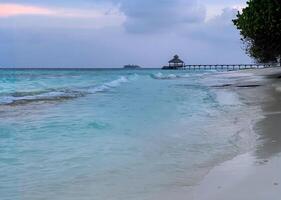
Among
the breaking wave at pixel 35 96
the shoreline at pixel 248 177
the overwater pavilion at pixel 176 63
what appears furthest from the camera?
the overwater pavilion at pixel 176 63

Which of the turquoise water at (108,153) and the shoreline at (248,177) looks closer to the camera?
the shoreline at (248,177)

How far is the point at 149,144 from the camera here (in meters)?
10.6

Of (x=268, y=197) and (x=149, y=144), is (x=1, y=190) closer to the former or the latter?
(x=268, y=197)

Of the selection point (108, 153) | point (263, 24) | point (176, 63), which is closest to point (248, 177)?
point (108, 153)

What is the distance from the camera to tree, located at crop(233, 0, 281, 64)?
108ft

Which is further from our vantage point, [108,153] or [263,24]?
[263,24]

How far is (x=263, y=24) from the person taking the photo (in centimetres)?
3503

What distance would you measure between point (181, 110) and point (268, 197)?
12619 mm

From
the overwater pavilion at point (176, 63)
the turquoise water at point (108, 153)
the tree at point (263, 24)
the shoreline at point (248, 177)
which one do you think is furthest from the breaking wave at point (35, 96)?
the overwater pavilion at point (176, 63)

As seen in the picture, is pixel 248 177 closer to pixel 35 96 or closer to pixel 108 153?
pixel 108 153

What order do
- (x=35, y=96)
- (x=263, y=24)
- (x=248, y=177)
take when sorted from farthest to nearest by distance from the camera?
(x=263, y=24), (x=35, y=96), (x=248, y=177)

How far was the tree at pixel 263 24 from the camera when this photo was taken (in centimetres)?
3284

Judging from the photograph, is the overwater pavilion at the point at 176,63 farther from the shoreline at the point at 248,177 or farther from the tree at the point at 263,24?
the shoreline at the point at 248,177

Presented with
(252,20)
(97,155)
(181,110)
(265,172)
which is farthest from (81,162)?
(252,20)
